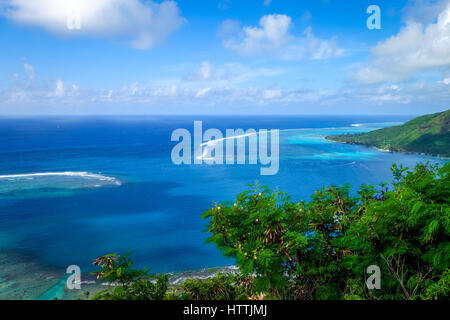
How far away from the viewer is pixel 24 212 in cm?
A: 3067

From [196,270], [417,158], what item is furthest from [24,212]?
[417,158]

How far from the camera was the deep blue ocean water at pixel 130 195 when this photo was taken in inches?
932

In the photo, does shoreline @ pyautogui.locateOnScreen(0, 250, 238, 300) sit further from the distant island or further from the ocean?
the distant island

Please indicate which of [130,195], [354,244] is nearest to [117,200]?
[130,195]

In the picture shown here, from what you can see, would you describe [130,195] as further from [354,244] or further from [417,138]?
[417,138]

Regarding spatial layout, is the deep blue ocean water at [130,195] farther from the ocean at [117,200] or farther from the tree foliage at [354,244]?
the tree foliage at [354,244]

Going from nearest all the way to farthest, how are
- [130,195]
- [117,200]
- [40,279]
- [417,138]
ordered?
[40,279], [117,200], [130,195], [417,138]

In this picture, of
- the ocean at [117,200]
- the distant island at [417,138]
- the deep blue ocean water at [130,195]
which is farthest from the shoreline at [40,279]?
the distant island at [417,138]

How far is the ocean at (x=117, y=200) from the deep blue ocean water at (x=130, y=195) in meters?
0.09

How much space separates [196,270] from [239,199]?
1488cm

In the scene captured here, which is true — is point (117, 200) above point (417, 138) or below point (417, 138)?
below

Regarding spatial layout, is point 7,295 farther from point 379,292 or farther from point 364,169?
point 364,169

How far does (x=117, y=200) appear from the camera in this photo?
35656 mm

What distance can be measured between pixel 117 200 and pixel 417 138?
83410 millimetres
